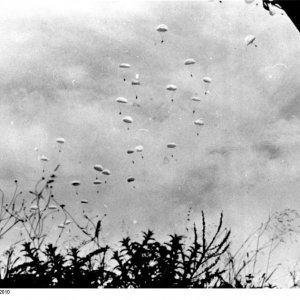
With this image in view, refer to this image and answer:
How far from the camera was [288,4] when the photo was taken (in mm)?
3961

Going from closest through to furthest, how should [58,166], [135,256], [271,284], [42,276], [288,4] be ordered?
[42,276] < [135,256] < [271,284] < [288,4] < [58,166]

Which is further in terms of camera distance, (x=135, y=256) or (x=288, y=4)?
(x=288, y=4)

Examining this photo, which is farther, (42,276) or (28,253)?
(28,253)

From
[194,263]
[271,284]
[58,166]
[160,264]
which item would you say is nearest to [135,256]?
[160,264]

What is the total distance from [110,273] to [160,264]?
288 millimetres

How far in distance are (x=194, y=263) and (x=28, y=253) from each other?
1008 millimetres
